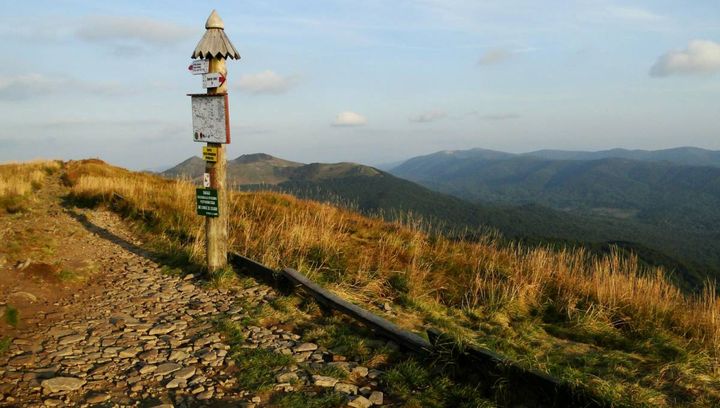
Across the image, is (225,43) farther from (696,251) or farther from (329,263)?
(696,251)

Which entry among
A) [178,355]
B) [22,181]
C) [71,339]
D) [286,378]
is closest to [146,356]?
[178,355]

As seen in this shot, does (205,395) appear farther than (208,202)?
No

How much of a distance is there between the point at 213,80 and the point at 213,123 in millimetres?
629

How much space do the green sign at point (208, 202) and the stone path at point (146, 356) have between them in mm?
1239

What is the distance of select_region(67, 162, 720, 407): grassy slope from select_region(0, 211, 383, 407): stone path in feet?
5.01

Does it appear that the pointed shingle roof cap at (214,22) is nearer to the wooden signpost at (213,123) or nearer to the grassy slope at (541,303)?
the wooden signpost at (213,123)

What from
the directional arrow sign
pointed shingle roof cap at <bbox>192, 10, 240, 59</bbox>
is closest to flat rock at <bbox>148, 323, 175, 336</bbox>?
the directional arrow sign

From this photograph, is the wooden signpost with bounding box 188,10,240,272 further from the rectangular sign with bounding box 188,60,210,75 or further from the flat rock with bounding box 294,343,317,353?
the flat rock with bounding box 294,343,317,353

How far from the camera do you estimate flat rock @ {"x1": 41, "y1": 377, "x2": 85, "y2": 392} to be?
3422mm

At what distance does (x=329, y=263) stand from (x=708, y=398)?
523 cm

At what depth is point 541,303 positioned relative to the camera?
7.21 m

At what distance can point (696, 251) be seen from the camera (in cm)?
13738

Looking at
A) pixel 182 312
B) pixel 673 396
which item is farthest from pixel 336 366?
pixel 673 396

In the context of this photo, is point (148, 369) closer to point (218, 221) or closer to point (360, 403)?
point (360, 403)
